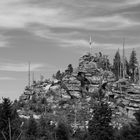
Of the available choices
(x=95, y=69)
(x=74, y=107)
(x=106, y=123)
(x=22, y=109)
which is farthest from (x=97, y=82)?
(x=106, y=123)

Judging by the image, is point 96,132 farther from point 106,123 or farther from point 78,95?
point 78,95

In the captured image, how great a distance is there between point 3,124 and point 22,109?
4838 centimetres

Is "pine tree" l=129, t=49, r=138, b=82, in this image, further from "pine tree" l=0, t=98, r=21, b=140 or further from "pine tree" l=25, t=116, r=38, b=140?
"pine tree" l=0, t=98, r=21, b=140

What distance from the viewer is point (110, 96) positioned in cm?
12169

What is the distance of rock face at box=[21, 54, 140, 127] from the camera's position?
11700cm

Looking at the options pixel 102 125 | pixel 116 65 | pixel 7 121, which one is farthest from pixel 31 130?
pixel 116 65

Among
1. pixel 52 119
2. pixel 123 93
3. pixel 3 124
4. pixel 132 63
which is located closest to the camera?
pixel 3 124

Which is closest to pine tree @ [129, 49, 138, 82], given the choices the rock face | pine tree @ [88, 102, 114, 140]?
the rock face

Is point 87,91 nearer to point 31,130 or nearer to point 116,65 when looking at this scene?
point 116,65

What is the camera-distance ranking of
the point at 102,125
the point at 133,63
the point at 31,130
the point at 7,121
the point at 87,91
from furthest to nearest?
the point at 133,63 → the point at 87,91 → the point at 31,130 → the point at 102,125 → the point at 7,121

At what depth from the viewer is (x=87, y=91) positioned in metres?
125

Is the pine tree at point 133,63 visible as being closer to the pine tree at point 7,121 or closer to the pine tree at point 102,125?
the pine tree at point 102,125

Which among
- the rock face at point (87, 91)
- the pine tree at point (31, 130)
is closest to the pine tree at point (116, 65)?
the rock face at point (87, 91)

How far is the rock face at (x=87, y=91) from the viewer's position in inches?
4606
